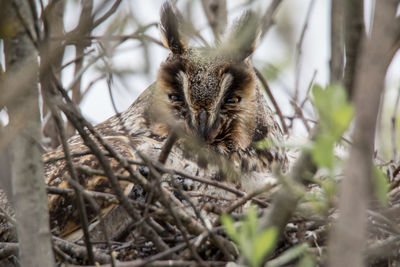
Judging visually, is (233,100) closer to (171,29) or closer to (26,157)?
(171,29)

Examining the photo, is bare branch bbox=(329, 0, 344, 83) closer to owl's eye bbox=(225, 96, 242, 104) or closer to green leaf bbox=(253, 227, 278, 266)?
green leaf bbox=(253, 227, 278, 266)

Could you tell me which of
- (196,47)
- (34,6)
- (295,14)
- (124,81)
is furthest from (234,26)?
(34,6)

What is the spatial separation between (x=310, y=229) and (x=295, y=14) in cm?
150

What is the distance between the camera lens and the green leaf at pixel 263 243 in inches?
36.1

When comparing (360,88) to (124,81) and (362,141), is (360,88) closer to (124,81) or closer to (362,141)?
(362,141)

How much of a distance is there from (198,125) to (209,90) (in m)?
0.13

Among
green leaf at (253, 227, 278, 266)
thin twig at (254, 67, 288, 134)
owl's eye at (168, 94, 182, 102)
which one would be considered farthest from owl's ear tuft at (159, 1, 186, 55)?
green leaf at (253, 227, 278, 266)

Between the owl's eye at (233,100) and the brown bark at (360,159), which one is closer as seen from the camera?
the brown bark at (360,159)

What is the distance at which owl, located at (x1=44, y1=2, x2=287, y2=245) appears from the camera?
1892 millimetres

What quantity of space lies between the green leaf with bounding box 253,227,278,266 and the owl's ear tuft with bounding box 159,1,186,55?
1.27 m

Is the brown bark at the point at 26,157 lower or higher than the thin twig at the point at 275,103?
lower

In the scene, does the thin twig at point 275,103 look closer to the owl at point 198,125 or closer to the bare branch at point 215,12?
the owl at point 198,125

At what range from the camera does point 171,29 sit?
2.12 m

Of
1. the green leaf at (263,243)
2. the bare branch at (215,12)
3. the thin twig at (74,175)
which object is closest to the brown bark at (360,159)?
the green leaf at (263,243)
